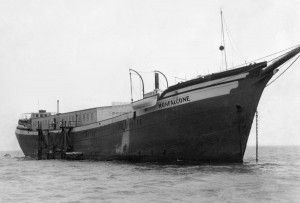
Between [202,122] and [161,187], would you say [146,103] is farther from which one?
[161,187]

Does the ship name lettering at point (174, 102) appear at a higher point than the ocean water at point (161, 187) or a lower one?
higher

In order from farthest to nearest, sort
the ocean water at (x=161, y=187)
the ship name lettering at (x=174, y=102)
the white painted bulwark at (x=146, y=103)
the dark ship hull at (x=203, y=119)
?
the white painted bulwark at (x=146, y=103), the ship name lettering at (x=174, y=102), the dark ship hull at (x=203, y=119), the ocean water at (x=161, y=187)

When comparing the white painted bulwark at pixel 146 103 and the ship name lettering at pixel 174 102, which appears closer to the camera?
the ship name lettering at pixel 174 102

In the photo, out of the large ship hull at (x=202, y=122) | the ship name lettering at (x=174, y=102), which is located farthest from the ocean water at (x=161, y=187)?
the ship name lettering at (x=174, y=102)

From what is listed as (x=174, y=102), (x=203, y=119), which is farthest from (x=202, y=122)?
(x=174, y=102)

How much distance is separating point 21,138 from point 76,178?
36544 mm

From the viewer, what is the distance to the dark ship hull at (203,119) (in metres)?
24.6

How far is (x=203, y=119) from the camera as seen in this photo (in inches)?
1003

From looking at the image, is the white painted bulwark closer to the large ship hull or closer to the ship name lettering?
the large ship hull

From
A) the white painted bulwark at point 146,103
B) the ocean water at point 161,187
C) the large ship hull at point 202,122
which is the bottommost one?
the ocean water at point 161,187

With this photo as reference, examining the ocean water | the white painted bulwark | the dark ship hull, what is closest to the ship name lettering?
the dark ship hull

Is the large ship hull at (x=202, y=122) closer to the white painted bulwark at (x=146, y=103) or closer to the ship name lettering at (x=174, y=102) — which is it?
the ship name lettering at (x=174, y=102)

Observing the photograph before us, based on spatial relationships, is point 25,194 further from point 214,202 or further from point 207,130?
point 207,130

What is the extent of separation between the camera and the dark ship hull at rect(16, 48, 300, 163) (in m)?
24.6
